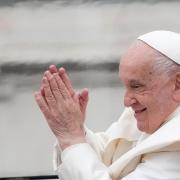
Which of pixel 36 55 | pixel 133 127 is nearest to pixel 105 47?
pixel 36 55

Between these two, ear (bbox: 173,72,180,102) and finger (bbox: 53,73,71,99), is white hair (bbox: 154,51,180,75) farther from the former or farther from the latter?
finger (bbox: 53,73,71,99)

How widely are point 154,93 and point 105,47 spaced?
3.15 feet

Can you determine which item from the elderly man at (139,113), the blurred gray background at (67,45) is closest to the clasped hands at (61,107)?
the elderly man at (139,113)

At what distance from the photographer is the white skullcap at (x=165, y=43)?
146 cm

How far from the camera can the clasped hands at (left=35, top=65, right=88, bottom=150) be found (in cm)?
149

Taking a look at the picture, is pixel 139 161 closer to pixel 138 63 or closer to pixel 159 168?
pixel 159 168

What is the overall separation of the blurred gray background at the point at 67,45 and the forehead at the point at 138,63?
91 centimetres

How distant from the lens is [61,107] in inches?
58.7

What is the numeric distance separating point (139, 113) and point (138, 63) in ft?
0.57

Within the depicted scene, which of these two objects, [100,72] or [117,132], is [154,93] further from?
[100,72]

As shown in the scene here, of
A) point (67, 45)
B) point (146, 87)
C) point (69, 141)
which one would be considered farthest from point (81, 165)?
point (67, 45)

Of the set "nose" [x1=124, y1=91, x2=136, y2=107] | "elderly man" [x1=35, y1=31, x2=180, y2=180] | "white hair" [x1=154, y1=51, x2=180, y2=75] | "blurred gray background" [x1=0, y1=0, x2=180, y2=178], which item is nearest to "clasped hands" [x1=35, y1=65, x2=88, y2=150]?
"elderly man" [x1=35, y1=31, x2=180, y2=180]

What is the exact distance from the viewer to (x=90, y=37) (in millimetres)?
2398

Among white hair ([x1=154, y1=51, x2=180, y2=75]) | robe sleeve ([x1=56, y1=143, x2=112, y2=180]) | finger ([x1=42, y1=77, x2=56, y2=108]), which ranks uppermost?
white hair ([x1=154, y1=51, x2=180, y2=75])
